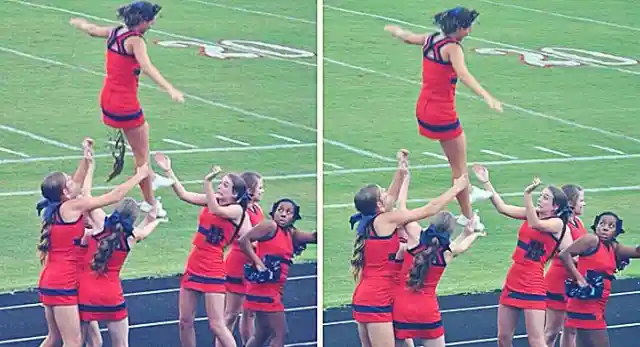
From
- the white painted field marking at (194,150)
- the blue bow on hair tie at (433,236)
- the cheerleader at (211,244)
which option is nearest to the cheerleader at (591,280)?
the blue bow on hair tie at (433,236)

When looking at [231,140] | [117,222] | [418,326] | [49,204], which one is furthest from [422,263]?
[49,204]

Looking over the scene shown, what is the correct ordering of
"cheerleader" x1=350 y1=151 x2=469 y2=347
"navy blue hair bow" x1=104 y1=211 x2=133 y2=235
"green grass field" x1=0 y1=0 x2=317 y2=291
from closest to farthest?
"navy blue hair bow" x1=104 y1=211 x2=133 y2=235 → "cheerleader" x1=350 y1=151 x2=469 y2=347 → "green grass field" x1=0 y1=0 x2=317 y2=291

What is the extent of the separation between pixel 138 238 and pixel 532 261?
7.24 ft

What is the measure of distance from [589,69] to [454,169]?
108 cm

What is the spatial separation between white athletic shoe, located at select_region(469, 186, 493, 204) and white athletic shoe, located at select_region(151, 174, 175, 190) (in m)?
1.71

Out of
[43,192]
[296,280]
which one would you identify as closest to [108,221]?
[43,192]

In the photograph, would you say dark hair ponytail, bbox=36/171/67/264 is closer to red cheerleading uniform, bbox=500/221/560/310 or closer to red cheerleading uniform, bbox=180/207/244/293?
red cheerleading uniform, bbox=180/207/244/293

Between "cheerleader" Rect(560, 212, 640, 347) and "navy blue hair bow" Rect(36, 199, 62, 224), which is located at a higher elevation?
"navy blue hair bow" Rect(36, 199, 62, 224)

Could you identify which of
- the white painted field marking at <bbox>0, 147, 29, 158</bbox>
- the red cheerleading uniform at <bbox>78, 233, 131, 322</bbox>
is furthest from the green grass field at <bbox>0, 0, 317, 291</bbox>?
the red cheerleading uniform at <bbox>78, 233, 131, 322</bbox>

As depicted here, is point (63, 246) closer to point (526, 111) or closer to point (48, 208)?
point (48, 208)

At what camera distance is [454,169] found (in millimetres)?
8812

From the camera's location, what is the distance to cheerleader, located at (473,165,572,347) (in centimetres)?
859

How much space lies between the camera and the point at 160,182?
8656 mm

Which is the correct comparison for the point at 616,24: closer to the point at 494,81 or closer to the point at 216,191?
the point at 494,81
